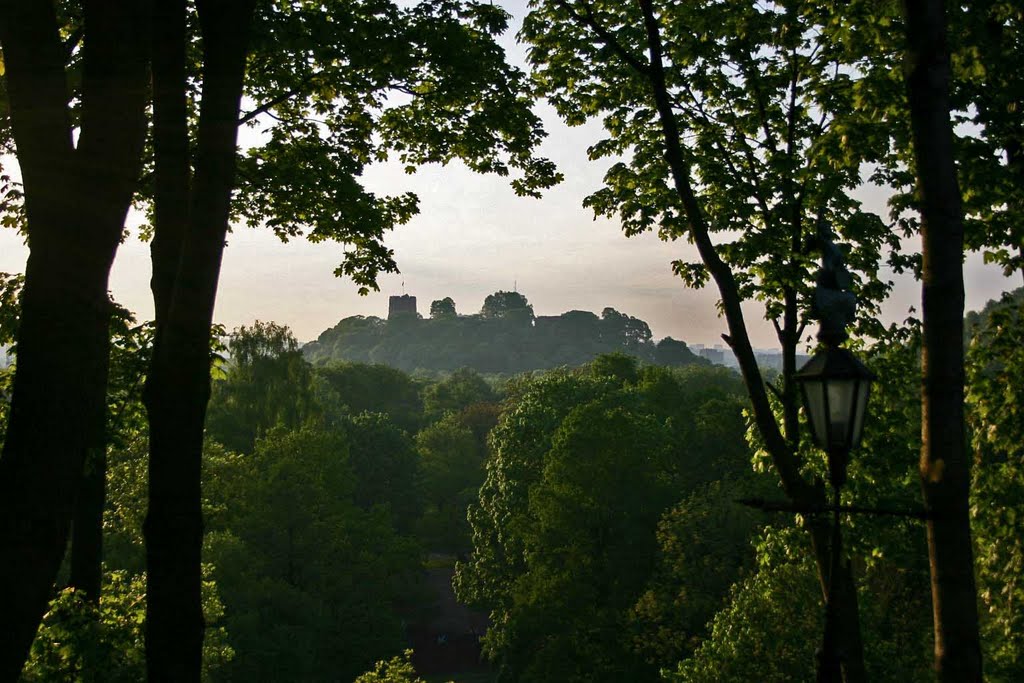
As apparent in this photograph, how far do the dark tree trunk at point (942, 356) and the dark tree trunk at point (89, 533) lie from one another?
1093 cm

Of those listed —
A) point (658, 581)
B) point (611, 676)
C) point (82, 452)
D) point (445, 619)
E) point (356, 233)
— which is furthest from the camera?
point (445, 619)

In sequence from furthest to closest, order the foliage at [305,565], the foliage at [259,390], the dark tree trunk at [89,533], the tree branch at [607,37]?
the foliage at [259,390]
the foliage at [305,565]
the dark tree trunk at [89,533]
the tree branch at [607,37]

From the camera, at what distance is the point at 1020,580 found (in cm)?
1124

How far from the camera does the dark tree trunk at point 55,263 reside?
17.2ft

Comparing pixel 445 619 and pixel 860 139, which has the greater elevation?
pixel 860 139

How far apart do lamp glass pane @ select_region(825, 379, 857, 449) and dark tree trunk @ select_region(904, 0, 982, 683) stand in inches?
35.9

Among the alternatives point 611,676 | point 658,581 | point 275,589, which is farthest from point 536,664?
point 275,589

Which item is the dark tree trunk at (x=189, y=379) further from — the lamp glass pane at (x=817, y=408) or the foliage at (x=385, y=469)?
the foliage at (x=385, y=469)

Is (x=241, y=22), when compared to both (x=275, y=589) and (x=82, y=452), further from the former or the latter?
(x=275, y=589)

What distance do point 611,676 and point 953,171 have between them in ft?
76.6

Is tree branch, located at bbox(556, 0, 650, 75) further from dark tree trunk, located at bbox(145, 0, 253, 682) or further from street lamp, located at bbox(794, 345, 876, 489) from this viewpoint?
street lamp, located at bbox(794, 345, 876, 489)

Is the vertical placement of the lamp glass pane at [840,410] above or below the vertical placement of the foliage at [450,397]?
below

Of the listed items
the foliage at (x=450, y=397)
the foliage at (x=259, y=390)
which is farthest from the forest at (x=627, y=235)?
the foliage at (x=450, y=397)

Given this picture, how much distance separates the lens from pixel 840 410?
219 inches
